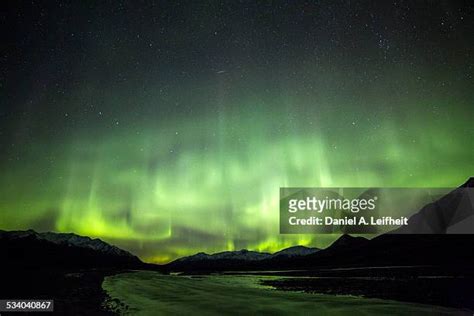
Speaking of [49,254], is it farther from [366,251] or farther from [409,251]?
[409,251]

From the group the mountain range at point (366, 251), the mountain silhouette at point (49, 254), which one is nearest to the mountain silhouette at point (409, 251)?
the mountain range at point (366, 251)

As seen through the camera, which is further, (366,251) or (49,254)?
(49,254)

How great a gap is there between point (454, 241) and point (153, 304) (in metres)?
110

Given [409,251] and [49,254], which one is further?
[49,254]

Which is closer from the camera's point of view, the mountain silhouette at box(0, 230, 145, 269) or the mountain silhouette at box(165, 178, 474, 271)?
the mountain silhouette at box(165, 178, 474, 271)

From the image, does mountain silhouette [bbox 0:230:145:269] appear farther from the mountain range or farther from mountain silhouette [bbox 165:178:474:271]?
mountain silhouette [bbox 165:178:474:271]

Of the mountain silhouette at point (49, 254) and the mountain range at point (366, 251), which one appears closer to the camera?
the mountain range at point (366, 251)

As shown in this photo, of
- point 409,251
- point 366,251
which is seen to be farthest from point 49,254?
point 409,251

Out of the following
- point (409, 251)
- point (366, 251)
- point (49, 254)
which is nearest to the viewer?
point (409, 251)

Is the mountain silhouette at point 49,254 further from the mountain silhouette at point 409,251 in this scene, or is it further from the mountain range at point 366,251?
the mountain silhouette at point 409,251

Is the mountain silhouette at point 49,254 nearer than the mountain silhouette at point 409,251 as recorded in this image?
No

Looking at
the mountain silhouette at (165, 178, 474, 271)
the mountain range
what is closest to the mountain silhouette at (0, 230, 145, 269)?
the mountain range

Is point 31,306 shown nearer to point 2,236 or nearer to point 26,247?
point 26,247

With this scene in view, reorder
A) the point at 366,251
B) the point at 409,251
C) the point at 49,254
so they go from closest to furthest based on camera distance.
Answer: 1. the point at 409,251
2. the point at 366,251
3. the point at 49,254
